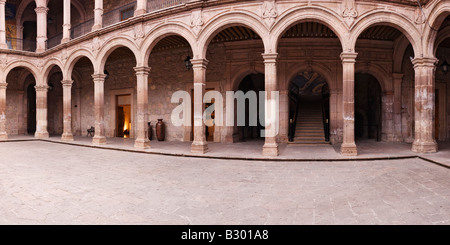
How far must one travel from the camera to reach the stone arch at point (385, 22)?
786cm

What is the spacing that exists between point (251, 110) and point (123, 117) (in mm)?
7558

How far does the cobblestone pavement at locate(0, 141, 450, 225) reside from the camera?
318cm

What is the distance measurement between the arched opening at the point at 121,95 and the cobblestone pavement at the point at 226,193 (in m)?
7.87

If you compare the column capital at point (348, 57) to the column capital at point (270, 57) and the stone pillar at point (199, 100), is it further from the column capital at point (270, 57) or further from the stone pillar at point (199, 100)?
the stone pillar at point (199, 100)

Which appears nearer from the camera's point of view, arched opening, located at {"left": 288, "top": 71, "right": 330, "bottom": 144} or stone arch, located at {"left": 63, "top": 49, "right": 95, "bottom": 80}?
arched opening, located at {"left": 288, "top": 71, "right": 330, "bottom": 144}

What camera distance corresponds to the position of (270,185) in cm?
475

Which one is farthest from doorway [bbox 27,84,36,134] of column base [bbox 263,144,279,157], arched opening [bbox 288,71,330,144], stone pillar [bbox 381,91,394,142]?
stone pillar [bbox 381,91,394,142]

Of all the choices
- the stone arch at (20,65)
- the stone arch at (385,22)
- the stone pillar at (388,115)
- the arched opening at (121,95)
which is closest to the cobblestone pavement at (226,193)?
the stone arch at (385,22)

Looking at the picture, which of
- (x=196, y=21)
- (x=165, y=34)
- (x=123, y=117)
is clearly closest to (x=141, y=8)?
(x=165, y=34)

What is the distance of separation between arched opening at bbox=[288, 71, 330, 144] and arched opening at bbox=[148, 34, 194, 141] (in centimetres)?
500

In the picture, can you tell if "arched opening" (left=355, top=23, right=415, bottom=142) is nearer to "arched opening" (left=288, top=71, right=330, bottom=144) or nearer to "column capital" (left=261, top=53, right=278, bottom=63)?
"arched opening" (left=288, top=71, right=330, bottom=144)

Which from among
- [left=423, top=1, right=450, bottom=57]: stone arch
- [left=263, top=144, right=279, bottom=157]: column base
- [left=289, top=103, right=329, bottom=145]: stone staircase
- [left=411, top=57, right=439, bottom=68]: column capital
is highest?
[left=423, top=1, right=450, bottom=57]: stone arch

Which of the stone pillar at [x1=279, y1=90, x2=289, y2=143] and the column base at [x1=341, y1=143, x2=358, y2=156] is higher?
the stone pillar at [x1=279, y1=90, x2=289, y2=143]
